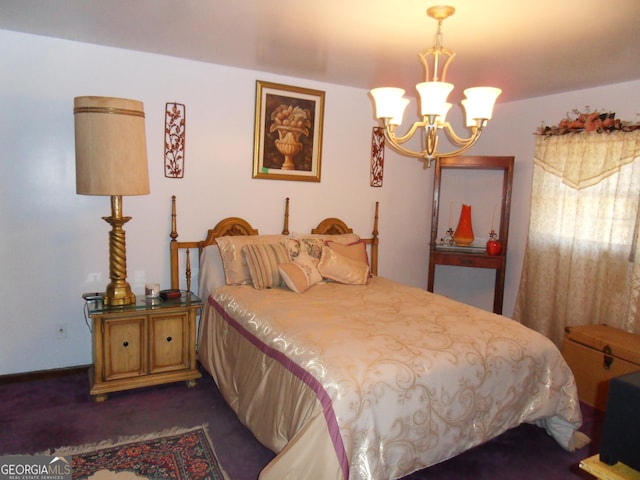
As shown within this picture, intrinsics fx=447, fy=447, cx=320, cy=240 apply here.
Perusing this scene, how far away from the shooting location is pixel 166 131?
11.3 ft

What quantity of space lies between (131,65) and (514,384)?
329 centimetres

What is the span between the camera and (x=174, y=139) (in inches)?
137

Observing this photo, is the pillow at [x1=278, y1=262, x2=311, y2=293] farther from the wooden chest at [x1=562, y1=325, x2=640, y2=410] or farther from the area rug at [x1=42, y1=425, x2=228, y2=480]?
the wooden chest at [x1=562, y1=325, x2=640, y2=410]

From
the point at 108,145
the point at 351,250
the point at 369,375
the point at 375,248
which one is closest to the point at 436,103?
the point at 369,375

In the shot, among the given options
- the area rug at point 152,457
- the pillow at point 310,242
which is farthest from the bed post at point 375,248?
the area rug at point 152,457

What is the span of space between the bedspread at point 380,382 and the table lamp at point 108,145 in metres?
1.09

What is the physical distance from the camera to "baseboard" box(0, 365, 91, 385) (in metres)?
3.13

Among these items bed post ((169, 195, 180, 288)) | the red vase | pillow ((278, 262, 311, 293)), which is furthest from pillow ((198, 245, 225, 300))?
the red vase

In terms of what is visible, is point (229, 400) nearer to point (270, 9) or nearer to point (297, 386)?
point (297, 386)

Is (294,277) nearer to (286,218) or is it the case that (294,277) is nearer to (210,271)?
(210,271)

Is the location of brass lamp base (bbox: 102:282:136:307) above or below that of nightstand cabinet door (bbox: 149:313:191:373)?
above

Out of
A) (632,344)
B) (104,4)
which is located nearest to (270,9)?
(104,4)

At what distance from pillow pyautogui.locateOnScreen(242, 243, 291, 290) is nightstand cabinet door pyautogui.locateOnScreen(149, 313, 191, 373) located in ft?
1.85

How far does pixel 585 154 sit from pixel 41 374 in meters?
4.54
